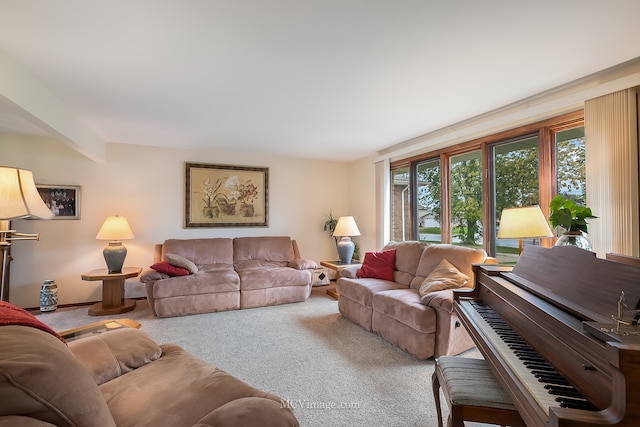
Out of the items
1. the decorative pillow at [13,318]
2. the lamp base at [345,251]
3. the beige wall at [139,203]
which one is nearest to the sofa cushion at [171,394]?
the decorative pillow at [13,318]

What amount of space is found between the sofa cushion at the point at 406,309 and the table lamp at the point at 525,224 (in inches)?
35.5

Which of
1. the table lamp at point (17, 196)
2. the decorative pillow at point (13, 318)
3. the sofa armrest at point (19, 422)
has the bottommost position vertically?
the sofa armrest at point (19, 422)

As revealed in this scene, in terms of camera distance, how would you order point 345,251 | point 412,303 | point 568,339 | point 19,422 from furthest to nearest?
point 345,251 < point 412,303 < point 568,339 < point 19,422

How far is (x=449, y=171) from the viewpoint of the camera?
4039 mm

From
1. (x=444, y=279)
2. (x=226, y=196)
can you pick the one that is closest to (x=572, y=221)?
(x=444, y=279)

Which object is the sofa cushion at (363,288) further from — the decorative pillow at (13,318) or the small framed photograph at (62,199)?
the small framed photograph at (62,199)

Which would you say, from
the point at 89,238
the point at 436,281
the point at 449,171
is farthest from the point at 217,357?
the point at 449,171

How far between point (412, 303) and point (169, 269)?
2914 millimetres

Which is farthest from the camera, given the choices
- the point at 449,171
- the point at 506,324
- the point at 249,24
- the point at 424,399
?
the point at 449,171

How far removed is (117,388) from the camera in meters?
1.26

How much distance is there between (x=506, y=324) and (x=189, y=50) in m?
2.49

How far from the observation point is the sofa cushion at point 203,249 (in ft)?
14.3

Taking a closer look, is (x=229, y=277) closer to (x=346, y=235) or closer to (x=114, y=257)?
(x=114, y=257)

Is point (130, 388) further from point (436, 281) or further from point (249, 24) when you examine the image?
point (436, 281)
